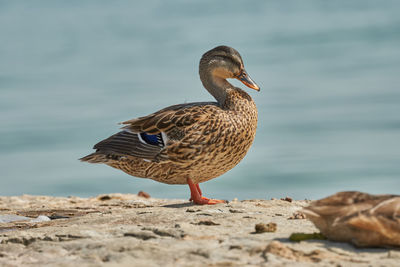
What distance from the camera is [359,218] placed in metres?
4.29

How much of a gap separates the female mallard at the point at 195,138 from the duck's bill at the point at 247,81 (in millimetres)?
17

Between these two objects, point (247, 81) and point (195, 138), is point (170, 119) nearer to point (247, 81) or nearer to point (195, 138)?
point (195, 138)

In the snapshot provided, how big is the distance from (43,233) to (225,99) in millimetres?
3651

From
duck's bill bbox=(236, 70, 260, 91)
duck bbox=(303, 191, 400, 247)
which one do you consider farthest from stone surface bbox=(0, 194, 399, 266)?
duck's bill bbox=(236, 70, 260, 91)

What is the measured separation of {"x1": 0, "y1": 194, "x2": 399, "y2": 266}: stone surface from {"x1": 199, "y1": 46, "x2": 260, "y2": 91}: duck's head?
252 centimetres

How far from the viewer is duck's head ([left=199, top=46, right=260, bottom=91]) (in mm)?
8758

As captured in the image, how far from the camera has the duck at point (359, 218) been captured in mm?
4324

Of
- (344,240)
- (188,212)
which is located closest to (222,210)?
(188,212)

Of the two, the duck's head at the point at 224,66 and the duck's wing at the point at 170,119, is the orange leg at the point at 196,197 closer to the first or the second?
the duck's wing at the point at 170,119

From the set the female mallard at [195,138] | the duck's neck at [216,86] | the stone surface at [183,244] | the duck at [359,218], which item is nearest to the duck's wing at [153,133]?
the female mallard at [195,138]

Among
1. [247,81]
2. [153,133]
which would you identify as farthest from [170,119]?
[247,81]

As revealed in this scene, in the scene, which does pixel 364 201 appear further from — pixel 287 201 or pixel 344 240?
pixel 287 201

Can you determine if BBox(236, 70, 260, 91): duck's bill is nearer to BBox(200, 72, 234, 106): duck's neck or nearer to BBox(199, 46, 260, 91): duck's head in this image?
BBox(199, 46, 260, 91): duck's head

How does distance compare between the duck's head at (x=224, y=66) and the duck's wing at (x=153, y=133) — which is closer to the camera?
the duck's wing at (x=153, y=133)
